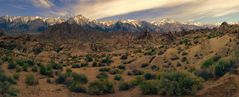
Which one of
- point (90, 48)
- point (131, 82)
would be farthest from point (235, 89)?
point (90, 48)

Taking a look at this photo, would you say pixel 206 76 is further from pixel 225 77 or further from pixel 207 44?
pixel 207 44

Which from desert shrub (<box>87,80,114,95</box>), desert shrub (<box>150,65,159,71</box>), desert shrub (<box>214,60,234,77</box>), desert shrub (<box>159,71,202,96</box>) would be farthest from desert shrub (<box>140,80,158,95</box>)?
desert shrub (<box>150,65,159,71</box>)

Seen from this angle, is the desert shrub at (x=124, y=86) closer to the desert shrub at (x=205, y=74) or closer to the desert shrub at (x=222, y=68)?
the desert shrub at (x=205, y=74)

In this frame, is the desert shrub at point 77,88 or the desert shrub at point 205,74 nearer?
the desert shrub at point 77,88

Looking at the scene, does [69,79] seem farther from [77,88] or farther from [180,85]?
[180,85]

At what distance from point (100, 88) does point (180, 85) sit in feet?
19.1

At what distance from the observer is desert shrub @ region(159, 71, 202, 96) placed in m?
28.2

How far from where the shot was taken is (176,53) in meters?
51.7

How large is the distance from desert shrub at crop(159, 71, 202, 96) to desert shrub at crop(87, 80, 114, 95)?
3.98m

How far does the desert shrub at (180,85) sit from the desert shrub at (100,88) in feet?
13.1

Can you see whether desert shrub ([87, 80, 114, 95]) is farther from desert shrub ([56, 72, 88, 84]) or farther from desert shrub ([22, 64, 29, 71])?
desert shrub ([22, 64, 29, 71])

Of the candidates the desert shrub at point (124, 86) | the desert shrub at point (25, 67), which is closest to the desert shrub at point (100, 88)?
the desert shrub at point (124, 86)

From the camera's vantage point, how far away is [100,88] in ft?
101

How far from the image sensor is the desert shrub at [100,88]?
30.3 m
